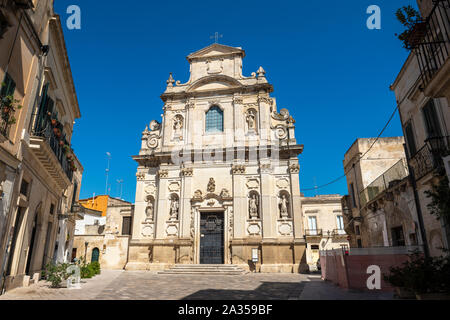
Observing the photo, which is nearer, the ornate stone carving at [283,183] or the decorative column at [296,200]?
the decorative column at [296,200]

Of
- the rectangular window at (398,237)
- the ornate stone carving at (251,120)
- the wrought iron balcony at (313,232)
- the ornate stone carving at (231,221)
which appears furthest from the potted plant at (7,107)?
the wrought iron balcony at (313,232)

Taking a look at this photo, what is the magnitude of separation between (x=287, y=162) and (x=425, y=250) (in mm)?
12665

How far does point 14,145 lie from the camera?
334 inches

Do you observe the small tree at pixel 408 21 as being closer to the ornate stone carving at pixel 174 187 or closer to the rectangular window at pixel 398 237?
the rectangular window at pixel 398 237

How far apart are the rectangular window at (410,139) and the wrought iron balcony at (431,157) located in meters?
0.68

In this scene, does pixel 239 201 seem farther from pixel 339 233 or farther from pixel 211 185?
pixel 339 233

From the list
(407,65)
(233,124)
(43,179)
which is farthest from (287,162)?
(43,179)

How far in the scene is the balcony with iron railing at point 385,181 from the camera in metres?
12.3

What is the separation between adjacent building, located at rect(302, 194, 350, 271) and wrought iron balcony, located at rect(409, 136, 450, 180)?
973 inches

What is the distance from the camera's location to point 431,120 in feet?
28.9

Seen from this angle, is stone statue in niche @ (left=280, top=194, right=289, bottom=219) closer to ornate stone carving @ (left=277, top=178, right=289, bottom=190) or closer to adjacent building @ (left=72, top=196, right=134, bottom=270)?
ornate stone carving @ (left=277, top=178, right=289, bottom=190)

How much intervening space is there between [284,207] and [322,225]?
1523cm

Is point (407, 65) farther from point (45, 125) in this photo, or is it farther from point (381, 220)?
point (45, 125)

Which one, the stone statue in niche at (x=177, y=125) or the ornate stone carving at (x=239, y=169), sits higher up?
the stone statue in niche at (x=177, y=125)
